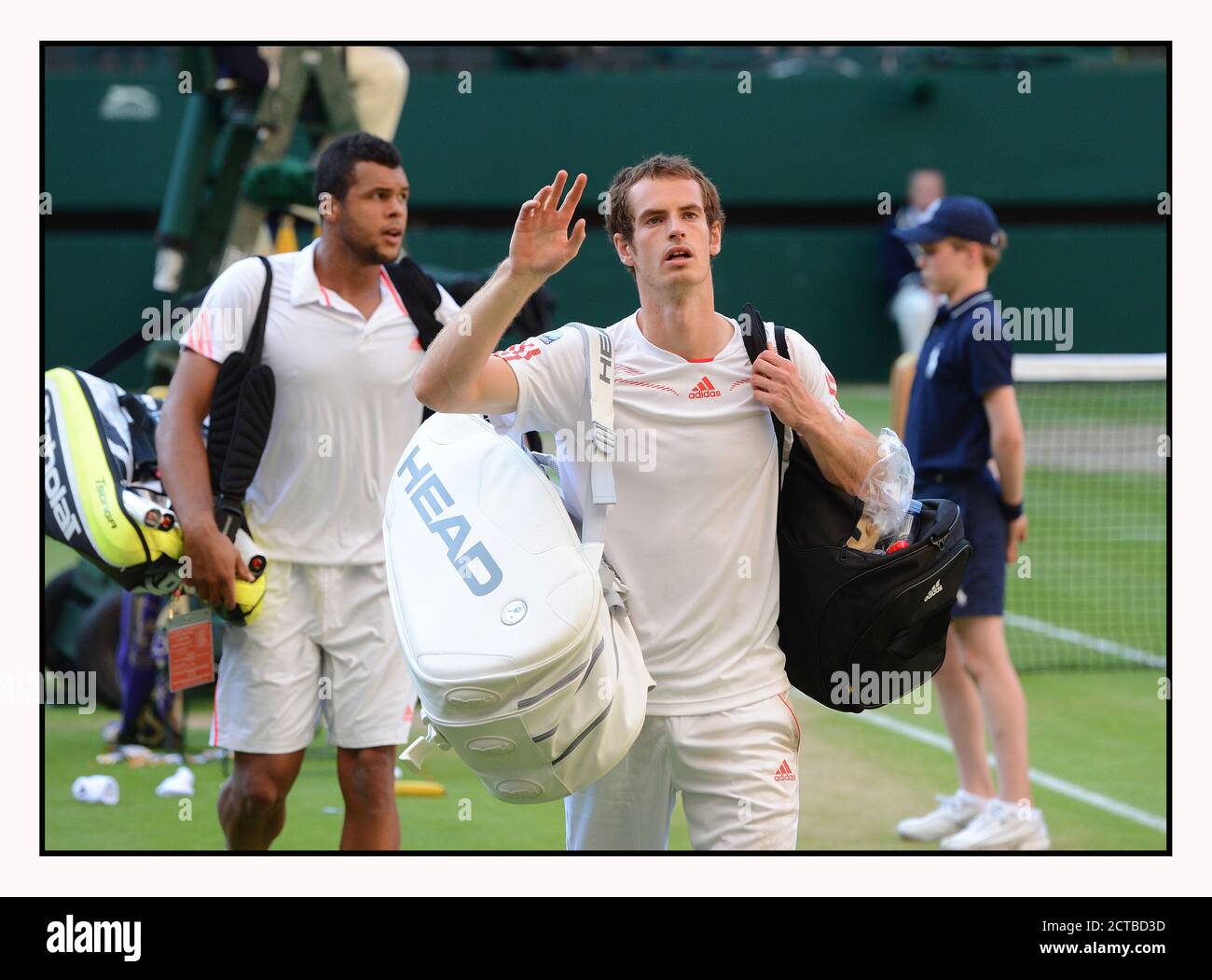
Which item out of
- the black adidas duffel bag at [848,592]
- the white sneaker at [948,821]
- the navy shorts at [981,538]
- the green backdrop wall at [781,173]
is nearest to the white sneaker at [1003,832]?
the white sneaker at [948,821]

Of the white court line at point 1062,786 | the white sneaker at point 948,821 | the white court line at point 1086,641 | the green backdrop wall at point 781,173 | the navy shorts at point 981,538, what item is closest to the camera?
the navy shorts at point 981,538

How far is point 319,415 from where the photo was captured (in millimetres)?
4914

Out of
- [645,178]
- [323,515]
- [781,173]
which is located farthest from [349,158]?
[781,173]

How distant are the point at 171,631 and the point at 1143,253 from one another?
20.3 metres

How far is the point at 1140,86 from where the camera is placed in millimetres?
21891

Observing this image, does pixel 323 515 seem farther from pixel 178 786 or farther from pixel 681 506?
pixel 178 786

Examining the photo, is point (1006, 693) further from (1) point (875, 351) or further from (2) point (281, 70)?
(1) point (875, 351)

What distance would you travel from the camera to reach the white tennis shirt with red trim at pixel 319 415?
4.90 metres

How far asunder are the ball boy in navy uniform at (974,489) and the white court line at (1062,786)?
0.78 feet

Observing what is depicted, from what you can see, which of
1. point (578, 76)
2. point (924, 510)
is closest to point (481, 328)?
point (924, 510)

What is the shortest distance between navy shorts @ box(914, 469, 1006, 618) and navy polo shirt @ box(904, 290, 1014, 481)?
5 cm

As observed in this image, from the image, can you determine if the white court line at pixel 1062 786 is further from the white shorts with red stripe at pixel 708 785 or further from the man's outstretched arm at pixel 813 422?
the man's outstretched arm at pixel 813 422

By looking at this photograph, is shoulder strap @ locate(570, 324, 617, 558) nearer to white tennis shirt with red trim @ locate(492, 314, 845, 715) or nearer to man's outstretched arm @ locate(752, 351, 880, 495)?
white tennis shirt with red trim @ locate(492, 314, 845, 715)
